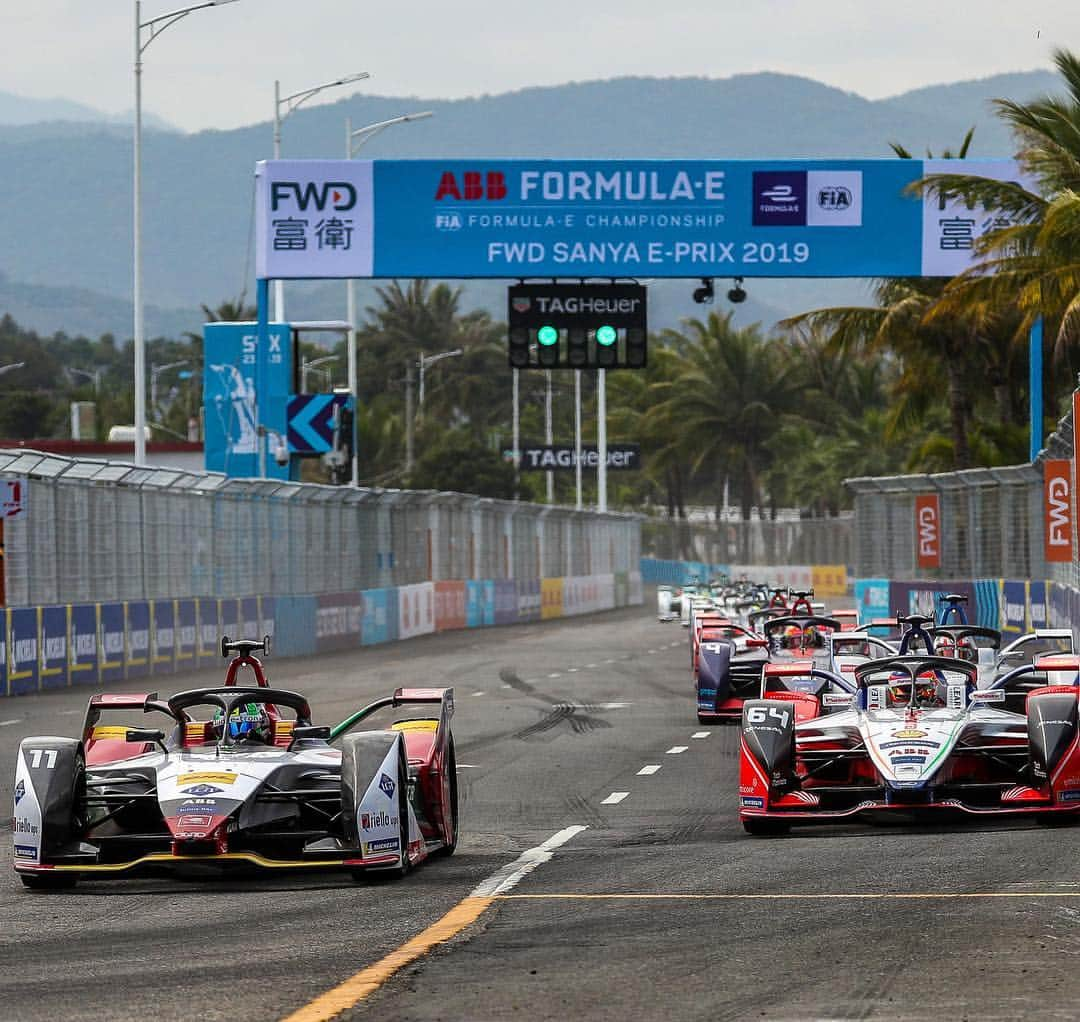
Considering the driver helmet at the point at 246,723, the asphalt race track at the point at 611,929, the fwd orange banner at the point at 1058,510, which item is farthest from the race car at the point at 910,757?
the fwd orange banner at the point at 1058,510

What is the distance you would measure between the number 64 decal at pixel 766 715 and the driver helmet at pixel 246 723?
269 cm

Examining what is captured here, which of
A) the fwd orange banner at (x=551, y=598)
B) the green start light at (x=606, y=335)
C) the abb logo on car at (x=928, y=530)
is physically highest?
the green start light at (x=606, y=335)

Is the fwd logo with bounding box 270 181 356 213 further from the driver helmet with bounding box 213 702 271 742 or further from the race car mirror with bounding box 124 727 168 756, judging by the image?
the driver helmet with bounding box 213 702 271 742

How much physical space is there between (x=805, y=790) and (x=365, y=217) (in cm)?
2209

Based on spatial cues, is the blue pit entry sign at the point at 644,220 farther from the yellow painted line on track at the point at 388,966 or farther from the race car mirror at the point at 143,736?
the yellow painted line on track at the point at 388,966

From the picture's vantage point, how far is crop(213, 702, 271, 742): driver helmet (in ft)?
34.6

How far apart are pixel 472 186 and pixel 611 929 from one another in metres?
24.9

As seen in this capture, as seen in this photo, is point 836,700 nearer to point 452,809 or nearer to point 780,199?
point 452,809

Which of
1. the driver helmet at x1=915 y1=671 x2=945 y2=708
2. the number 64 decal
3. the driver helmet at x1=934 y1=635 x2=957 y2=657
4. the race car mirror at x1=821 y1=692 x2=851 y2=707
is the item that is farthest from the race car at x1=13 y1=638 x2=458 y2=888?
the driver helmet at x1=934 y1=635 x2=957 y2=657

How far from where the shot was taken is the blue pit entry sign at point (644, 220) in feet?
105

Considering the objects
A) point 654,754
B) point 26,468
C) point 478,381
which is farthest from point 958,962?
point 478,381

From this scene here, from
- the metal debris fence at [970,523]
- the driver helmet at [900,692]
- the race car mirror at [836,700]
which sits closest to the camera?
the driver helmet at [900,692]

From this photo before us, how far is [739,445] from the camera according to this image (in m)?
85.1

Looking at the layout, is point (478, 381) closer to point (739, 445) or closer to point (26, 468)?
point (739, 445)
